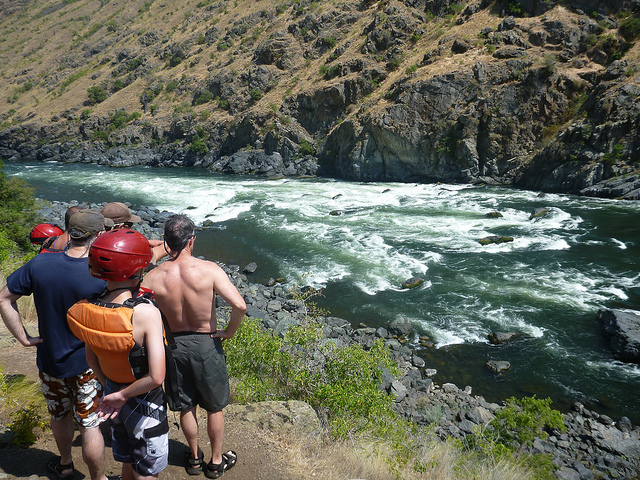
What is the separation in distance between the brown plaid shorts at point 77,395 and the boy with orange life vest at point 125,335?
0.59m

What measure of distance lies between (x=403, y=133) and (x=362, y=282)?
22.4 meters

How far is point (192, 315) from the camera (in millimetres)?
3113

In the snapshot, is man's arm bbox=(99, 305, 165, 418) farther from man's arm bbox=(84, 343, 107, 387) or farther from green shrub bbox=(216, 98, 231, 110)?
green shrub bbox=(216, 98, 231, 110)

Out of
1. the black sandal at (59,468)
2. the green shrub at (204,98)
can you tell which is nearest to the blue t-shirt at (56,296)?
the black sandal at (59,468)

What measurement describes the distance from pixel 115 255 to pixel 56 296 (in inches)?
40.8

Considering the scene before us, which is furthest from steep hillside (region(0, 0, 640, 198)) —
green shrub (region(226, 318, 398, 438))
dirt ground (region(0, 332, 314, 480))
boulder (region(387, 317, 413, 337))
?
dirt ground (region(0, 332, 314, 480))

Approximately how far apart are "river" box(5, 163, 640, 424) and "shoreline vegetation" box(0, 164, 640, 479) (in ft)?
3.19

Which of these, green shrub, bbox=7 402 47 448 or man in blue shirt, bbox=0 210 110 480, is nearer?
man in blue shirt, bbox=0 210 110 480

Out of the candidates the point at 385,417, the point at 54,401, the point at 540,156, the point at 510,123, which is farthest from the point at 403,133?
the point at 54,401

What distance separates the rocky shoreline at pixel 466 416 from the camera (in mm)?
6602

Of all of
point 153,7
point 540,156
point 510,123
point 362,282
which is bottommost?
point 362,282

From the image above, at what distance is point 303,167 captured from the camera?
38.9 metres

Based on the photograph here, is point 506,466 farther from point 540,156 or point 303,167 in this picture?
point 303,167

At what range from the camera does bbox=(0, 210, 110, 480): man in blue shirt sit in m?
2.92
